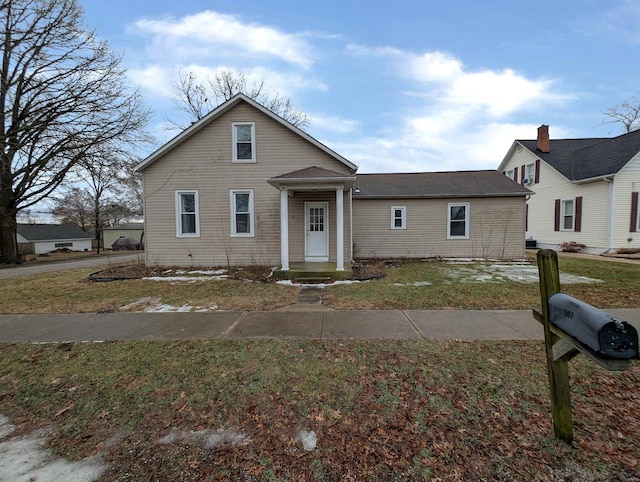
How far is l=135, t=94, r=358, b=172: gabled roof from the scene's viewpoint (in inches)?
418

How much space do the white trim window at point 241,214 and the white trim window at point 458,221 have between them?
9.02 metres

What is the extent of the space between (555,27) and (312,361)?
14309 millimetres

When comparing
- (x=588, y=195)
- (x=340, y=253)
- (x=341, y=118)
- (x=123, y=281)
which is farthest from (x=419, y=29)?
(x=123, y=281)

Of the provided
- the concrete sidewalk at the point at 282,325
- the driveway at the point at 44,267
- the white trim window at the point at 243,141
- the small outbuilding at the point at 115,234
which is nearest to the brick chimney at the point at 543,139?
the concrete sidewalk at the point at 282,325

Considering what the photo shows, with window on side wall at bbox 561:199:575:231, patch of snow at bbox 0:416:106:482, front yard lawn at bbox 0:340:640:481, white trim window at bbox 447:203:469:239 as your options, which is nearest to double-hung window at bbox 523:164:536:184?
window on side wall at bbox 561:199:575:231

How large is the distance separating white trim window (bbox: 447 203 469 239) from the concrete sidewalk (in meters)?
8.50

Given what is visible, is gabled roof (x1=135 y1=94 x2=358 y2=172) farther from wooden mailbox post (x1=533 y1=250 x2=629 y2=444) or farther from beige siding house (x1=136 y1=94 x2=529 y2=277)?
wooden mailbox post (x1=533 y1=250 x2=629 y2=444)

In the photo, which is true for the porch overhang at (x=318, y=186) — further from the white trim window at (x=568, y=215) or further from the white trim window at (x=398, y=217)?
the white trim window at (x=568, y=215)

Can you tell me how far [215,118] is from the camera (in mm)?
10969

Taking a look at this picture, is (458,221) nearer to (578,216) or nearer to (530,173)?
(578,216)

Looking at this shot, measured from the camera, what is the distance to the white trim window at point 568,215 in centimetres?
1570

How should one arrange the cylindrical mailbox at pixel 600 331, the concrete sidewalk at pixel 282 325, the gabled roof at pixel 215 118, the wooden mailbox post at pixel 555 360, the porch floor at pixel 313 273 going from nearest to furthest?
the cylindrical mailbox at pixel 600 331 → the wooden mailbox post at pixel 555 360 → the concrete sidewalk at pixel 282 325 → the porch floor at pixel 313 273 → the gabled roof at pixel 215 118

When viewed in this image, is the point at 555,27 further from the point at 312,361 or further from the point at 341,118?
the point at 312,361

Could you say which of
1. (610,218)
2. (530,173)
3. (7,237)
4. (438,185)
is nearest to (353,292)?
(438,185)
